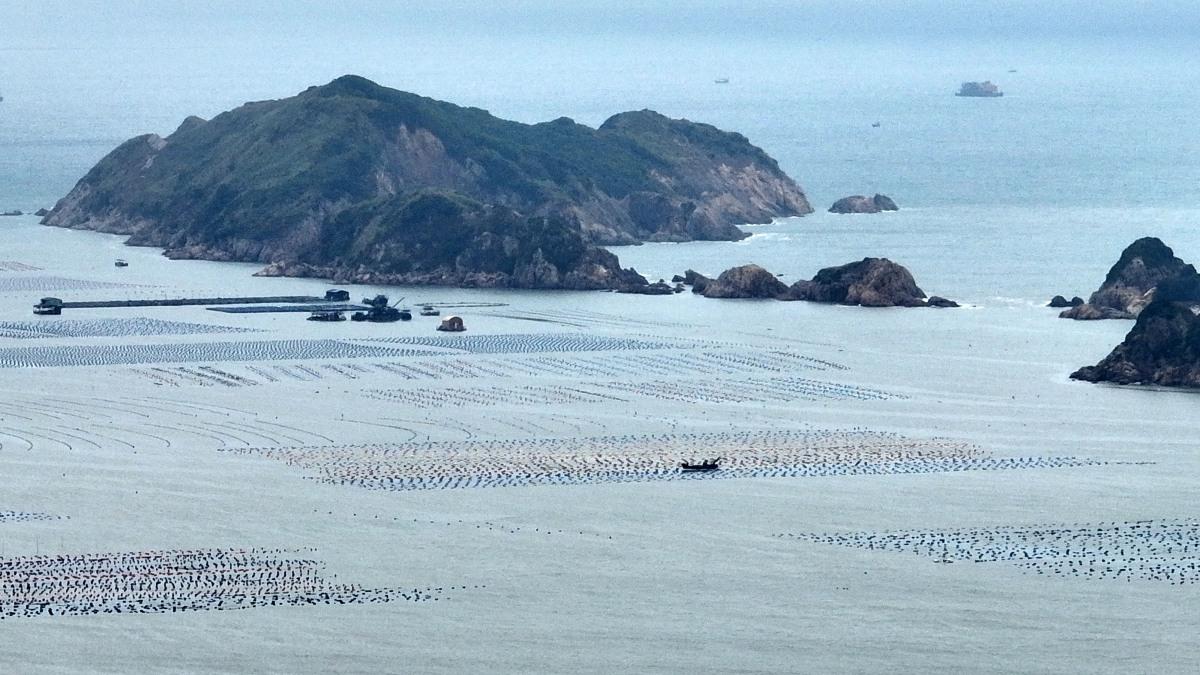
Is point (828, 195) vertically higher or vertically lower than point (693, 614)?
higher

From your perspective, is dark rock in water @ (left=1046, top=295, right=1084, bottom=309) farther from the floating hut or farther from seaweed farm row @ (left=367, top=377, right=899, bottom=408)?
the floating hut

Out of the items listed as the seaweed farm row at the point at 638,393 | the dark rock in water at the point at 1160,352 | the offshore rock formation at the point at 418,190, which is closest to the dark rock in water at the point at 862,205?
the offshore rock formation at the point at 418,190

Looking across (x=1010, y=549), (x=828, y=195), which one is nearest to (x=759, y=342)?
(x=1010, y=549)

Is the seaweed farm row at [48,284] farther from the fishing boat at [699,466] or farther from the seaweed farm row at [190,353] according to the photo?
the fishing boat at [699,466]

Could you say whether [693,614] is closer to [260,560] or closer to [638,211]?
[260,560]

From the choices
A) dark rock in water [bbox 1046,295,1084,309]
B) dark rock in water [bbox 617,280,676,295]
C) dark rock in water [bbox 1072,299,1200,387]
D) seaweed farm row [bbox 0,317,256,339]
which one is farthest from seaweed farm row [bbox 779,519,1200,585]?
dark rock in water [bbox 617,280,676,295]

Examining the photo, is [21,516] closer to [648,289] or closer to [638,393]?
[638,393]

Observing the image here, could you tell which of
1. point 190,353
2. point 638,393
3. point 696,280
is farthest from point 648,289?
point 638,393

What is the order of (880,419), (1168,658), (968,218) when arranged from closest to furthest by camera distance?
(1168,658), (880,419), (968,218)
